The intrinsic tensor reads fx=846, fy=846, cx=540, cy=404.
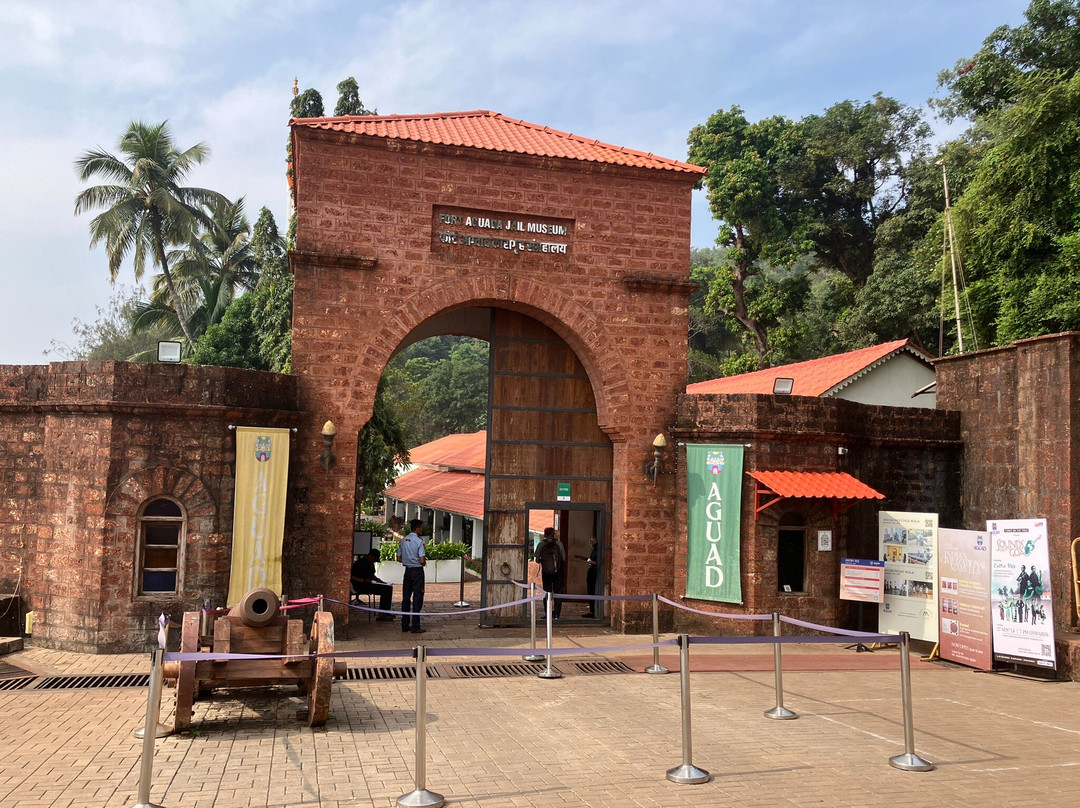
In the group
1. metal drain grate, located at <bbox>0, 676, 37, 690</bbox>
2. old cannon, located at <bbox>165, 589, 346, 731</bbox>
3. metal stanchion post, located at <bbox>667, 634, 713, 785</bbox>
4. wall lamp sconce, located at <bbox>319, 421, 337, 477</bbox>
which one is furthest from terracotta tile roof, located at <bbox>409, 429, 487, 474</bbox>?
metal stanchion post, located at <bbox>667, 634, 713, 785</bbox>

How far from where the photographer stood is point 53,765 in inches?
259

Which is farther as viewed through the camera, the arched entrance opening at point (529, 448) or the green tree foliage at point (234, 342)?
the green tree foliage at point (234, 342)

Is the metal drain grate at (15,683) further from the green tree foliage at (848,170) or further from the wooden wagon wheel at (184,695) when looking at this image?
the green tree foliage at (848,170)

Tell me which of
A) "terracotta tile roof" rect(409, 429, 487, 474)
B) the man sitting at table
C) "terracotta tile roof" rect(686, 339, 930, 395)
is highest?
"terracotta tile roof" rect(686, 339, 930, 395)

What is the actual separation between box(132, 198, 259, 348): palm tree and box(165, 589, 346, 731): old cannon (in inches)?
1109

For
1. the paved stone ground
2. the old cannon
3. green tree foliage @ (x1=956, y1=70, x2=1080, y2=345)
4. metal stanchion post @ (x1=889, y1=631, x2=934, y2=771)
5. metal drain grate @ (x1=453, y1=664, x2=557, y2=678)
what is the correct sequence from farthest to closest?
green tree foliage @ (x1=956, y1=70, x2=1080, y2=345)
metal drain grate @ (x1=453, y1=664, x2=557, y2=678)
the old cannon
metal stanchion post @ (x1=889, y1=631, x2=934, y2=771)
the paved stone ground

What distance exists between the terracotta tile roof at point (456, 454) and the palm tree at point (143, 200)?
34.1 ft

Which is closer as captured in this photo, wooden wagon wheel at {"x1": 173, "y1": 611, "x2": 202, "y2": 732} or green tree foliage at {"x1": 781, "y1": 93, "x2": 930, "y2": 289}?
wooden wagon wheel at {"x1": 173, "y1": 611, "x2": 202, "y2": 732}

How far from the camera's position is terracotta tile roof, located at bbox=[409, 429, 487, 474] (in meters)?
A: 26.3

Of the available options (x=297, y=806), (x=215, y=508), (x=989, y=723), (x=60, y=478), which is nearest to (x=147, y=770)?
(x=297, y=806)

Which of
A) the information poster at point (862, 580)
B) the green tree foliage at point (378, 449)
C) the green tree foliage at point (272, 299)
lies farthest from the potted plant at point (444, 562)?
the information poster at point (862, 580)

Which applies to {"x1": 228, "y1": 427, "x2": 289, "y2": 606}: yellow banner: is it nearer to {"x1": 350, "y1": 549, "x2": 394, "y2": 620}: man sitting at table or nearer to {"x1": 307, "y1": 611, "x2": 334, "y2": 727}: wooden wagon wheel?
{"x1": 350, "y1": 549, "x2": 394, "y2": 620}: man sitting at table

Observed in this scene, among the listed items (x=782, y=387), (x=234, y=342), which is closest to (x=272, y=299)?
(x=234, y=342)

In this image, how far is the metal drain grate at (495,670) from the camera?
10359mm
